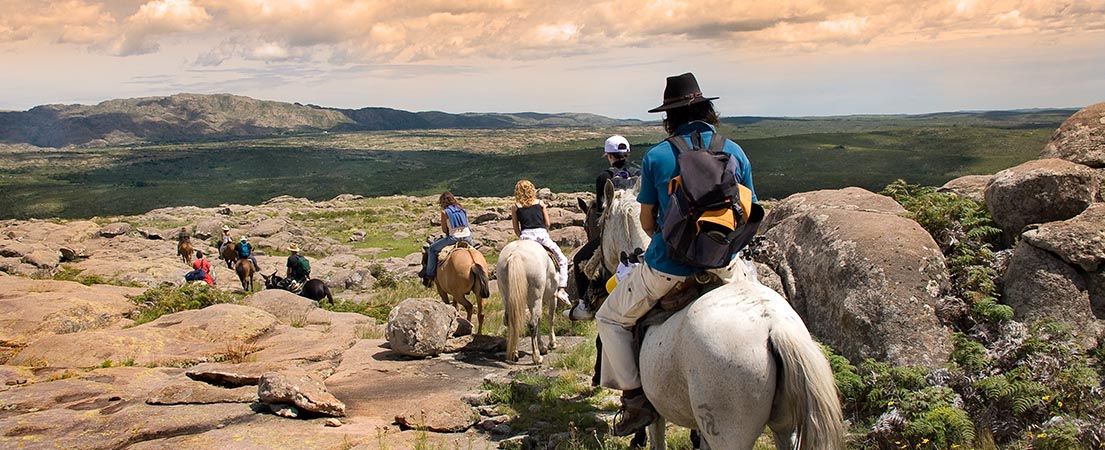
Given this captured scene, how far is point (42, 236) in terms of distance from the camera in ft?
117

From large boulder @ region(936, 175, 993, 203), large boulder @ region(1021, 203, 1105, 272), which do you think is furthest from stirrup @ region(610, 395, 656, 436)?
large boulder @ region(936, 175, 993, 203)

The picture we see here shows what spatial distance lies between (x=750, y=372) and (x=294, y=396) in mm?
5024

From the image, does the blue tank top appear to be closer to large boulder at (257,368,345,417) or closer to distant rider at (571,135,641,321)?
distant rider at (571,135,641,321)

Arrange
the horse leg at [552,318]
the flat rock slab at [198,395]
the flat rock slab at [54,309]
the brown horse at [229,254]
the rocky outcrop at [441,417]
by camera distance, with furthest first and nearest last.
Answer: the brown horse at [229,254], the horse leg at [552,318], the flat rock slab at [54,309], the flat rock slab at [198,395], the rocky outcrop at [441,417]

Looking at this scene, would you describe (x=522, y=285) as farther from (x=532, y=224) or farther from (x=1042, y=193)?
(x=1042, y=193)

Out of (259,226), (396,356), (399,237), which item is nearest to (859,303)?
(396,356)

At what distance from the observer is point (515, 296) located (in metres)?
10.6

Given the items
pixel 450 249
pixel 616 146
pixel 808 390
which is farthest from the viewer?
pixel 450 249

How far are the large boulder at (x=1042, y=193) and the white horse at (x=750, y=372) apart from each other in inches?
218

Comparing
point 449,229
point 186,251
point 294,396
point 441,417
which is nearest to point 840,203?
point 441,417

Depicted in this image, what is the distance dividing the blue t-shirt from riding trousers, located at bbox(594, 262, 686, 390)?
0.43 feet

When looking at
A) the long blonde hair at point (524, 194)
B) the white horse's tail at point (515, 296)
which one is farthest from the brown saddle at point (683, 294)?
the long blonde hair at point (524, 194)

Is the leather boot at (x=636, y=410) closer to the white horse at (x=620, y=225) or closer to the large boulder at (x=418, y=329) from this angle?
the white horse at (x=620, y=225)

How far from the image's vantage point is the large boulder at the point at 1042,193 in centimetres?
818
